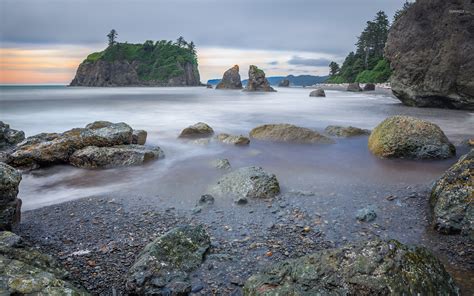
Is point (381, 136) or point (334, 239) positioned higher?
point (381, 136)

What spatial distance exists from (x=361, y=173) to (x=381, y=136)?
2.41m

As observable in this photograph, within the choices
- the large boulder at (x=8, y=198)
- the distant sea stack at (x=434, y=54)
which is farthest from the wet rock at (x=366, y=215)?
the distant sea stack at (x=434, y=54)

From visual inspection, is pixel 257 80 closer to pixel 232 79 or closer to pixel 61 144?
pixel 232 79

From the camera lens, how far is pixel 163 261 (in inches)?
161

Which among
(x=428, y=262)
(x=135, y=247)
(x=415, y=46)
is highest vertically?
(x=415, y=46)

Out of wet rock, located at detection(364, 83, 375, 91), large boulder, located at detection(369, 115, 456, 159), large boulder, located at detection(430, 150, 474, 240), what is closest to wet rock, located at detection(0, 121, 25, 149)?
large boulder, located at detection(369, 115, 456, 159)

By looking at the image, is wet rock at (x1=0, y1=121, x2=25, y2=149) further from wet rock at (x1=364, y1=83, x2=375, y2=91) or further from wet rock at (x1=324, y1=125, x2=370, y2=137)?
wet rock at (x1=364, y1=83, x2=375, y2=91)

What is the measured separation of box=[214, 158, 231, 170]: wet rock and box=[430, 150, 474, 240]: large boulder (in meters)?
5.07

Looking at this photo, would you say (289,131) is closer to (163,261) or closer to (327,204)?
(327,204)

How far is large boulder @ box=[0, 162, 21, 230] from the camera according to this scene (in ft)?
17.0

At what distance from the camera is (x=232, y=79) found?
4082 inches

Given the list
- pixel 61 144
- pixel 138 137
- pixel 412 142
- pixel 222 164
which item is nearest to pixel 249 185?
pixel 222 164

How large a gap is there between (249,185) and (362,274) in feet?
12.3

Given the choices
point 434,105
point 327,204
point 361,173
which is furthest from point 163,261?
point 434,105
